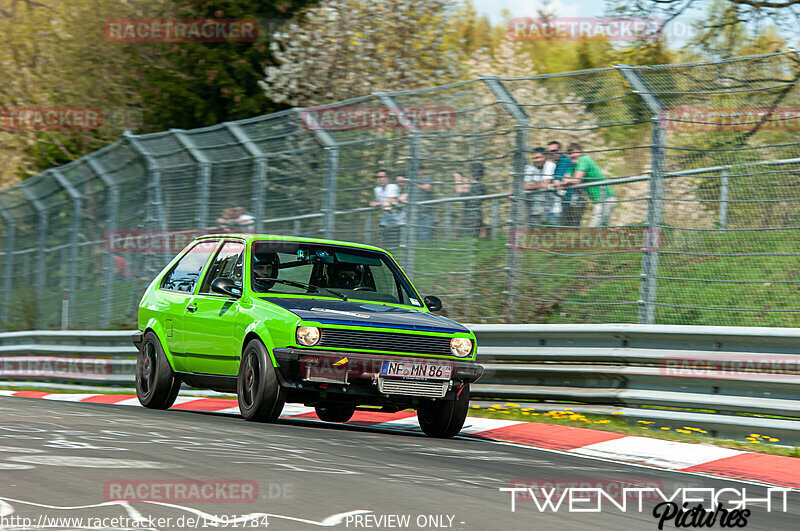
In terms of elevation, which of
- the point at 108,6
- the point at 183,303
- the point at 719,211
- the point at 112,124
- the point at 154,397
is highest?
the point at 108,6

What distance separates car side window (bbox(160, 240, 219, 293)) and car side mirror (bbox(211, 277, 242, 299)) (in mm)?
1067

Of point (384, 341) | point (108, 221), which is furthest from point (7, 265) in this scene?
point (384, 341)

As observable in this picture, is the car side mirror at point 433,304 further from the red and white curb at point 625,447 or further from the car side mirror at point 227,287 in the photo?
the car side mirror at point 227,287

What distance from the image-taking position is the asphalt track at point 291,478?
4840mm

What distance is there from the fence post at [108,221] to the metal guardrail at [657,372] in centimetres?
901

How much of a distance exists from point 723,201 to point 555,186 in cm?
188

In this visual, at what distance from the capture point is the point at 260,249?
1012cm

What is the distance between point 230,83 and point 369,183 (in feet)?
51.1

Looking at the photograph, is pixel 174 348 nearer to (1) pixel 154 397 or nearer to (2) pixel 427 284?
(1) pixel 154 397

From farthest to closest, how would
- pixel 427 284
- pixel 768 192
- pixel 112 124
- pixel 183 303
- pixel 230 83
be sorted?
1. pixel 112 124
2. pixel 230 83
3. pixel 427 284
4. pixel 183 303
5. pixel 768 192

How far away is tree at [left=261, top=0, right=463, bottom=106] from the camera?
2692 centimetres

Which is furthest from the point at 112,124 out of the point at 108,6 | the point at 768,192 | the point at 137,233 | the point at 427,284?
the point at 768,192

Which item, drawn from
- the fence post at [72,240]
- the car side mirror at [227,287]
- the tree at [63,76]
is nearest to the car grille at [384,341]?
the car side mirror at [227,287]

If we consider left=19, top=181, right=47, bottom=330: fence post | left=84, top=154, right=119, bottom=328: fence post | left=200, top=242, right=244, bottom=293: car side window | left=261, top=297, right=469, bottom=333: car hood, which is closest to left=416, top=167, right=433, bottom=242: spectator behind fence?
left=200, top=242, right=244, bottom=293: car side window
